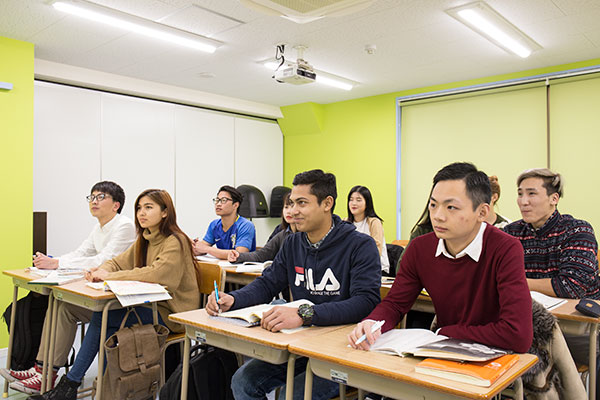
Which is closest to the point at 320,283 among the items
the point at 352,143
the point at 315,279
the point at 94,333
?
the point at 315,279

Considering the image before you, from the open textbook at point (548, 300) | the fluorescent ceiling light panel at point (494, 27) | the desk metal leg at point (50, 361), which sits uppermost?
the fluorescent ceiling light panel at point (494, 27)

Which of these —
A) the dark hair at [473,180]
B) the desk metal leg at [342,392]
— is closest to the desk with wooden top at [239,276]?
the desk metal leg at [342,392]

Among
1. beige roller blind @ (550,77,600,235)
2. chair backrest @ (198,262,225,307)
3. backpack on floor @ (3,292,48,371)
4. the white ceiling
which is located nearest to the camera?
chair backrest @ (198,262,225,307)

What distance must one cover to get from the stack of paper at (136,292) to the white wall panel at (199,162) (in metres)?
3.64

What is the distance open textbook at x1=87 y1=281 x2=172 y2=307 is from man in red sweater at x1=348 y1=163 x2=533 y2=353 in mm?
1427

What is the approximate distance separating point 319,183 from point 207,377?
41.3 inches

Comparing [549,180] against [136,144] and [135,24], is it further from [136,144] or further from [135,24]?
[136,144]

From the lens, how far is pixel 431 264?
182cm

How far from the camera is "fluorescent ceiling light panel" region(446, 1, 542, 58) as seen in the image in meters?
3.71

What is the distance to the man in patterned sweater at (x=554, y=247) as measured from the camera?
95.3 inches

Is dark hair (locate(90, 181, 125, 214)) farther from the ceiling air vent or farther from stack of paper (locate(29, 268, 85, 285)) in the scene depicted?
the ceiling air vent

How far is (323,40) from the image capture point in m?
4.43

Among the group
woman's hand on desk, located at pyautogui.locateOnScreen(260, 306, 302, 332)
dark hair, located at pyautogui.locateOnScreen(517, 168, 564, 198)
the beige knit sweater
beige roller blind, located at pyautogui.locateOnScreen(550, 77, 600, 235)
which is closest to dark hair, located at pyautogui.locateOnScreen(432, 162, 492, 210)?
woman's hand on desk, located at pyautogui.locateOnScreen(260, 306, 302, 332)

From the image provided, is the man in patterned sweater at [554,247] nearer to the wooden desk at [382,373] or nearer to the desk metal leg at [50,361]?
the wooden desk at [382,373]
